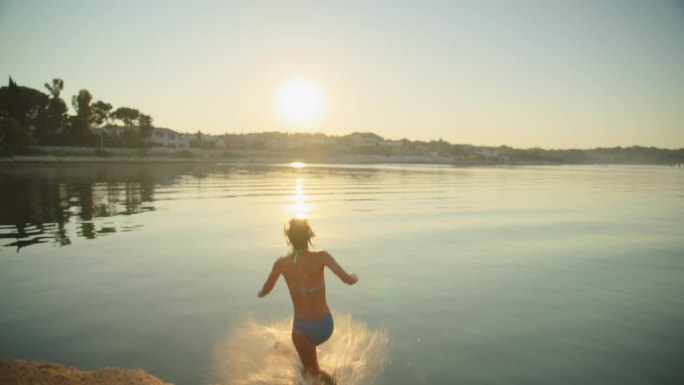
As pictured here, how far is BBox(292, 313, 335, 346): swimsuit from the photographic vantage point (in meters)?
5.14

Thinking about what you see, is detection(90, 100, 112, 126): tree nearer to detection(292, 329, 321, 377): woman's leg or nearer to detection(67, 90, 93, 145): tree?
detection(67, 90, 93, 145): tree

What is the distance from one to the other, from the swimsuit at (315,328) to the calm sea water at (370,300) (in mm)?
688

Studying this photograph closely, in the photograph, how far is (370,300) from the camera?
27.6 ft

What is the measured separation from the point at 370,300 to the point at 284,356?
9.34 feet

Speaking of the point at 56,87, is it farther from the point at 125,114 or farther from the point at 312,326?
the point at 312,326

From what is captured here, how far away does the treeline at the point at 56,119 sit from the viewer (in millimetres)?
67125

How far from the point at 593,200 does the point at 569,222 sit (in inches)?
490

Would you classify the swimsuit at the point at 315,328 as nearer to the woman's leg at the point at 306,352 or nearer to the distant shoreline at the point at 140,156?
the woman's leg at the point at 306,352

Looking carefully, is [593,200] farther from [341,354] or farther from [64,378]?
[64,378]

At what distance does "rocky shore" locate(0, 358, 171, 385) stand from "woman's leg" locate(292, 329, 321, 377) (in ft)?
5.20

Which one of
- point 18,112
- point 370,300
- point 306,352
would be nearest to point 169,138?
point 18,112

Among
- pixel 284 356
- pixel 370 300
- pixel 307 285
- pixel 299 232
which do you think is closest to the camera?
pixel 299 232

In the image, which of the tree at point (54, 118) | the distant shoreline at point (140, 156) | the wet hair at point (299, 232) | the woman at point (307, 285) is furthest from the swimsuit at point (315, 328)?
the tree at point (54, 118)

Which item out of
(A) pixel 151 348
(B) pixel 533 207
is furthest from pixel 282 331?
(B) pixel 533 207
